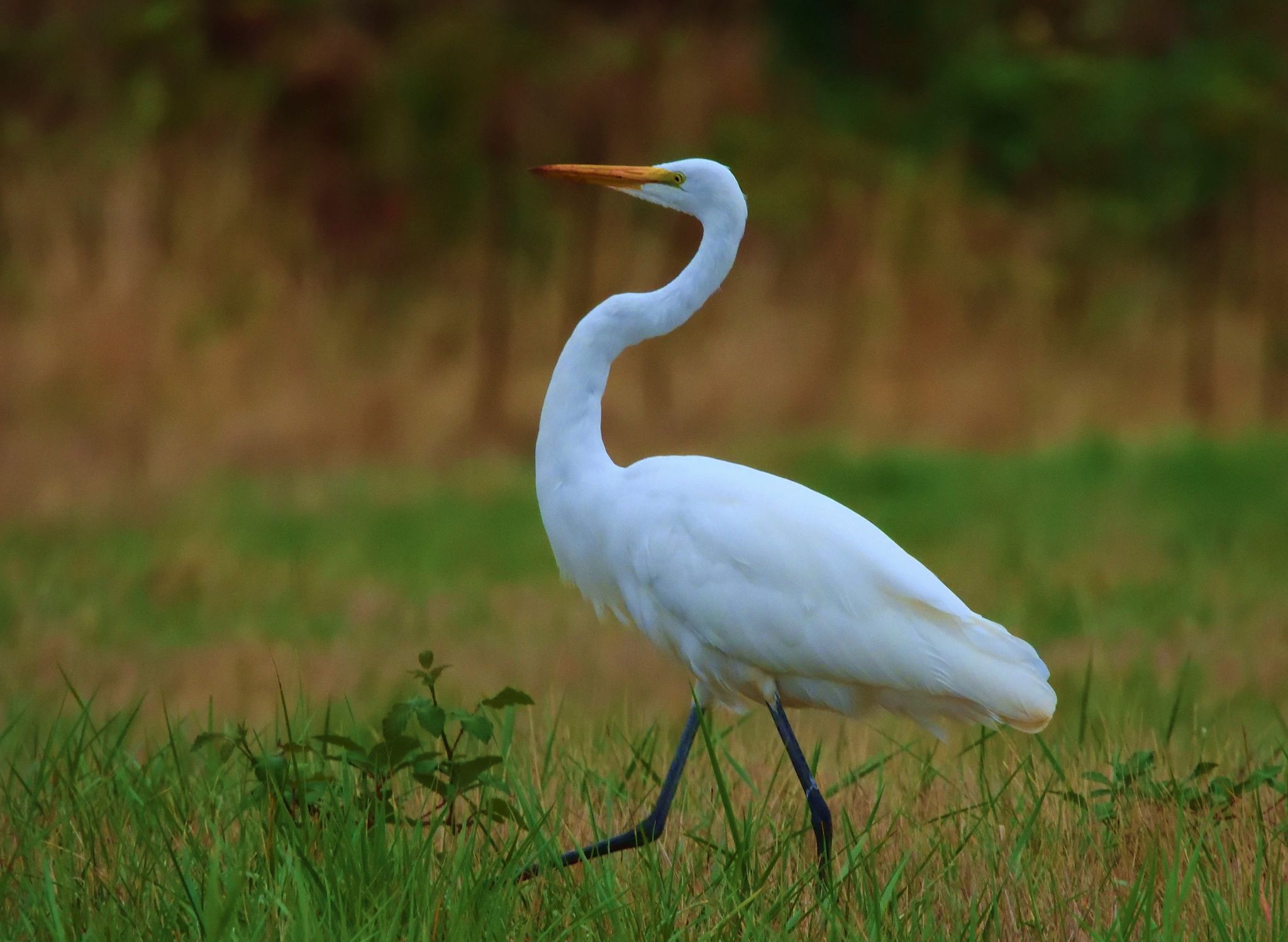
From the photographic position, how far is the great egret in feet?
10.3

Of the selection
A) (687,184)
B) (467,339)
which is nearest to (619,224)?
(467,339)

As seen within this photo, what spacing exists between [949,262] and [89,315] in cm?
539

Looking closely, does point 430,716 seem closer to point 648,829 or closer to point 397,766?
point 397,766

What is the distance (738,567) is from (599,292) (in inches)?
286

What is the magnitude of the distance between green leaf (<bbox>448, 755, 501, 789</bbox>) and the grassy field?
0.06 ft

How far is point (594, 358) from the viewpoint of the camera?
3248 mm

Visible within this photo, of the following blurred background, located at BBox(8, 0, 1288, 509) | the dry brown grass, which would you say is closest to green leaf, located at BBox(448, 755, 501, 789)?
the dry brown grass

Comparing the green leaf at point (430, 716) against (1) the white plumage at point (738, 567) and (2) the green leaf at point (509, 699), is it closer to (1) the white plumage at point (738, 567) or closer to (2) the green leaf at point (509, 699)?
(2) the green leaf at point (509, 699)

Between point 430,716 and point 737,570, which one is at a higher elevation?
point 737,570

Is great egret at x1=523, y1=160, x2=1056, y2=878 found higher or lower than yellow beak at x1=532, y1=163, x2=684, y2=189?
lower

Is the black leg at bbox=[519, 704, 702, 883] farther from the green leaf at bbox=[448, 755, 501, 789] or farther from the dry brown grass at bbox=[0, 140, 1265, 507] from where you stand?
the dry brown grass at bbox=[0, 140, 1265, 507]

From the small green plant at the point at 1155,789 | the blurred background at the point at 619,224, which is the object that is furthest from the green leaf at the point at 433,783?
the blurred background at the point at 619,224

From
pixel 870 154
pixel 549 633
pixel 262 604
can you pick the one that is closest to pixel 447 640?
pixel 549 633

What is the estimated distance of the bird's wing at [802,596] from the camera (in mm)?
3156
